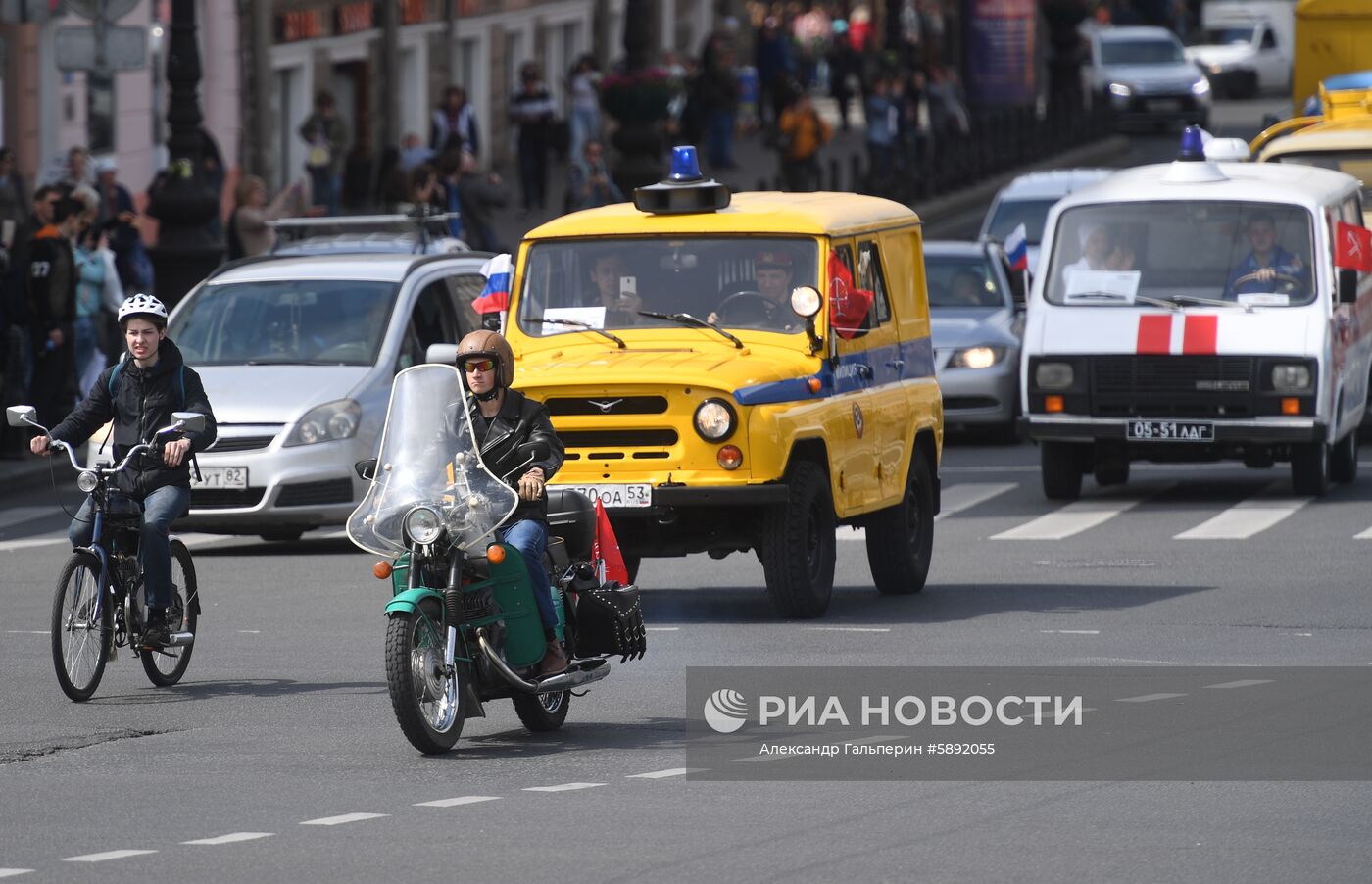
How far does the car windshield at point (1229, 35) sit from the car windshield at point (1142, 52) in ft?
33.9

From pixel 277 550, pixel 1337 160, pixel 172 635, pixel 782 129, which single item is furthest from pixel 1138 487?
pixel 782 129

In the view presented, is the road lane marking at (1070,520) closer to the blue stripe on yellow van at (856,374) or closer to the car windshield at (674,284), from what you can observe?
the blue stripe on yellow van at (856,374)

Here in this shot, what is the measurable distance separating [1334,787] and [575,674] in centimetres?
279

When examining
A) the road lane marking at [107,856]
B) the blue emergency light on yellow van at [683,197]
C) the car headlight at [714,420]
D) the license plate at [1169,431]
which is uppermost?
the blue emergency light on yellow van at [683,197]

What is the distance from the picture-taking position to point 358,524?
33.8 feet

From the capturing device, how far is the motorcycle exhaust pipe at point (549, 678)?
33.3 ft

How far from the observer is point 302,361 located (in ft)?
58.6

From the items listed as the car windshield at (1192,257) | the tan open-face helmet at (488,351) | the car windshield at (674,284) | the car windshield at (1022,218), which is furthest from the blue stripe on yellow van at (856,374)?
the car windshield at (1022,218)

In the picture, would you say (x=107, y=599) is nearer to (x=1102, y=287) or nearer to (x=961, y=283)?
(x=1102, y=287)

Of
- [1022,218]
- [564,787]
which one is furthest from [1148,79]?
[564,787]

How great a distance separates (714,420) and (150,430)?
278 cm

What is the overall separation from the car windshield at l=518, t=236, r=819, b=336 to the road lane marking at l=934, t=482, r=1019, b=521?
17.4 feet

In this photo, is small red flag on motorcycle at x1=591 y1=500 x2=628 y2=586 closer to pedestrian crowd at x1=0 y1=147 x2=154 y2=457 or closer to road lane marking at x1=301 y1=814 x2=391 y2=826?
road lane marking at x1=301 y1=814 x2=391 y2=826

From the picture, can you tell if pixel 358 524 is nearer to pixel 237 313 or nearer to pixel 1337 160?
pixel 237 313
